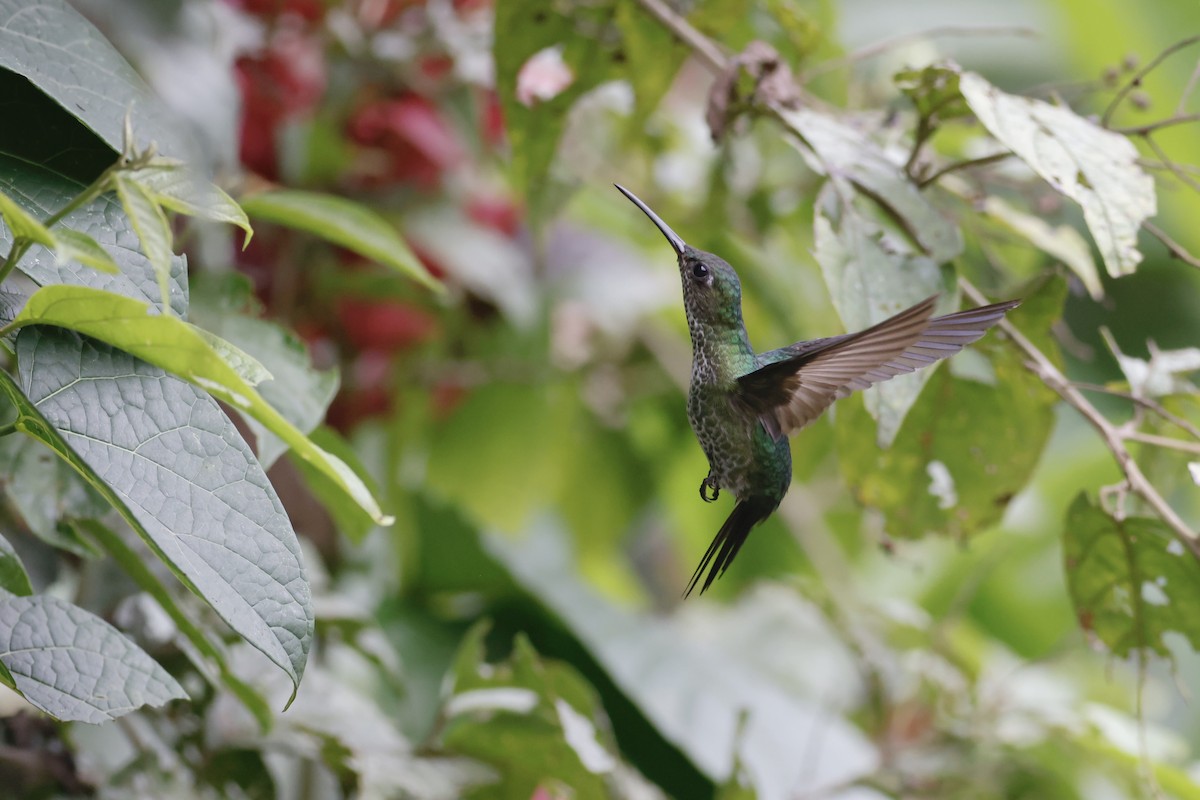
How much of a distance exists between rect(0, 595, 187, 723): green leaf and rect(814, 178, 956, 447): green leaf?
31cm

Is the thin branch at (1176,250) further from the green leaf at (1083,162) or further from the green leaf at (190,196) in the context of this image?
the green leaf at (190,196)

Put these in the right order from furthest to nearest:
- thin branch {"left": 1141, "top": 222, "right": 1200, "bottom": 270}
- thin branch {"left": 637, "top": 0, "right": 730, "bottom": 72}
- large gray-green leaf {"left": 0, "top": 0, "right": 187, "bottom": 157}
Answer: thin branch {"left": 637, "top": 0, "right": 730, "bottom": 72}
thin branch {"left": 1141, "top": 222, "right": 1200, "bottom": 270}
large gray-green leaf {"left": 0, "top": 0, "right": 187, "bottom": 157}

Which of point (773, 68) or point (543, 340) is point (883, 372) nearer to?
point (773, 68)

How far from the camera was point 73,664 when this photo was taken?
44cm

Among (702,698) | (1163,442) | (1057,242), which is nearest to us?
(1163,442)

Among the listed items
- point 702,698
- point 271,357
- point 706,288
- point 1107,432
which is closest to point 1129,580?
point 1107,432

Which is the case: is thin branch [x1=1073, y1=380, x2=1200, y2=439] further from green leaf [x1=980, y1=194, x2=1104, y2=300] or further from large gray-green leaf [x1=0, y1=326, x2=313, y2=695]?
large gray-green leaf [x1=0, y1=326, x2=313, y2=695]

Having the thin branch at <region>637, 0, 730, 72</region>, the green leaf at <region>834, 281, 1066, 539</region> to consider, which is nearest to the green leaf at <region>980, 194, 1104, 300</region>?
the green leaf at <region>834, 281, 1066, 539</region>

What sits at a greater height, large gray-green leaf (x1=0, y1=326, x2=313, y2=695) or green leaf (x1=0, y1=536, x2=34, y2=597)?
large gray-green leaf (x1=0, y1=326, x2=313, y2=695)

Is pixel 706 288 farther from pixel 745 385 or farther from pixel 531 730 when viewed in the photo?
pixel 531 730

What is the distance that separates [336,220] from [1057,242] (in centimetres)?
40

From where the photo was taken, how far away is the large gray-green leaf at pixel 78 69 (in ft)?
1.38

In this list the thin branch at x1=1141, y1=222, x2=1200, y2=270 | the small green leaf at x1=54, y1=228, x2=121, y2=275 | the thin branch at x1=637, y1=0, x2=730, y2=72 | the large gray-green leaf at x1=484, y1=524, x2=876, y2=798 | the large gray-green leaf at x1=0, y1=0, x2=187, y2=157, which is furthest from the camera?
the large gray-green leaf at x1=484, y1=524, x2=876, y2=798

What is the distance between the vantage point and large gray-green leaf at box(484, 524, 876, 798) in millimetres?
1058
